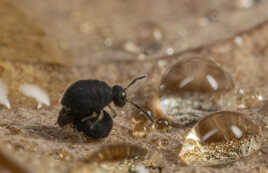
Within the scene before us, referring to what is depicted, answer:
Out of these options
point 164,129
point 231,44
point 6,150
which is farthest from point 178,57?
point 6,150

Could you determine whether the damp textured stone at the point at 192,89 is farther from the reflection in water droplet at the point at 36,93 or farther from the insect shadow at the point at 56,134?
the reflection in water droplet at the point at 36,93

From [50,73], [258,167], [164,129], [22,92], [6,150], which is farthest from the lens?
[50,73]

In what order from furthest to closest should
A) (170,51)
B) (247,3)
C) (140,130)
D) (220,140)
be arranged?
(247,3), (170,51), (140,130), (220,140)

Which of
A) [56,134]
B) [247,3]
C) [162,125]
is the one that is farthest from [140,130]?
[247,3]

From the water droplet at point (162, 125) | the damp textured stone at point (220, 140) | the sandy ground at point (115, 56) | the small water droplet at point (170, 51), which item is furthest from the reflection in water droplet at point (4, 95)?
the small water droplet at point (170, 51)

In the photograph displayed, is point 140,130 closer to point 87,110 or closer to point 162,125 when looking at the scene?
point 162,125

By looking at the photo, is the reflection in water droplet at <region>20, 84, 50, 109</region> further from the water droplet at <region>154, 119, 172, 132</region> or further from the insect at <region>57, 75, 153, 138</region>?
the water droplet at <region>154, 119, 172, 132</region>

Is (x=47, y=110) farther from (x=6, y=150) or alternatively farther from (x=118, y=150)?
(x=6, y=150)
